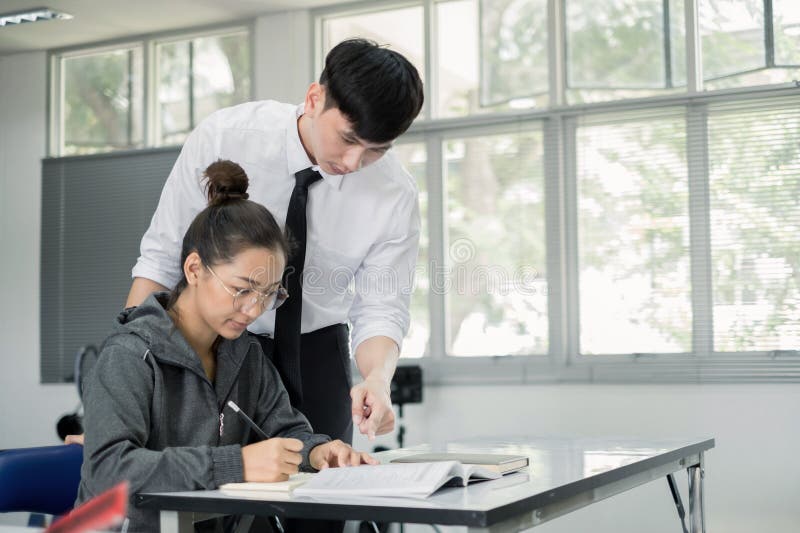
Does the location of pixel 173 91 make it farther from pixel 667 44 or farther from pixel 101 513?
pixel 101 513

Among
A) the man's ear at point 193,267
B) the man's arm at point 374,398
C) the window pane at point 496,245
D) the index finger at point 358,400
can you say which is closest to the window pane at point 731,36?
the window pane at point 496,245

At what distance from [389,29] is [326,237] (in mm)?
3593

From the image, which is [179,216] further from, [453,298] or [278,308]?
[453,298]

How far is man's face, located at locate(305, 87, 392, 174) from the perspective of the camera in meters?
1.64

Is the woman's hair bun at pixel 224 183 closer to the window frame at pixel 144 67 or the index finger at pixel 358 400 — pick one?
the index finger at pixel 358 400

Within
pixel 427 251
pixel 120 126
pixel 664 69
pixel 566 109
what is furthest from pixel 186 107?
pixel 664 69

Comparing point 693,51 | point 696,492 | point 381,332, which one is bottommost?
point 696,492

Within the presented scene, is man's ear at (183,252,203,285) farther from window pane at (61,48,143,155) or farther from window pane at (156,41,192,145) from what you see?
window pane at (61,48,143,155)

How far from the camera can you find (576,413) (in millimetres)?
4578

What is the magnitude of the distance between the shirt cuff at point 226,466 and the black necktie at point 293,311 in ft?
1.47

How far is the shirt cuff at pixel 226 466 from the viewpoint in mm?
1425

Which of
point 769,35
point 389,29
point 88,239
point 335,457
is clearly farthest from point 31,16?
point 335,457

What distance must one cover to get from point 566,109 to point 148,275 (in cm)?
324

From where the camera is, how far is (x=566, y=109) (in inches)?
186
